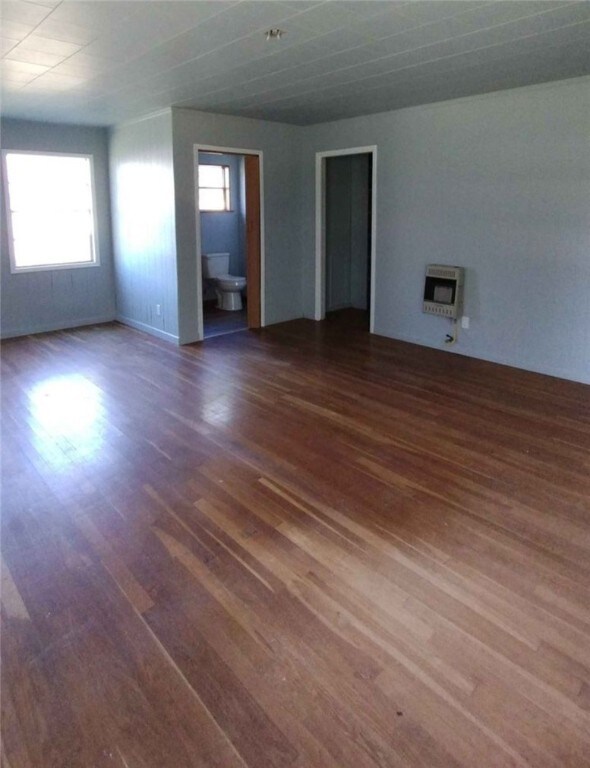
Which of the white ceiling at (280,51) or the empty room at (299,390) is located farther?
the white ceiling at (280,51)

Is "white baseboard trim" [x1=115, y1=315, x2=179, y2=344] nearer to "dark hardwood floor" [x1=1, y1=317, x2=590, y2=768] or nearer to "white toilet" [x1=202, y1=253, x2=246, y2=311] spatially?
"white toilet" [x1=202, y1=253, x2=246, y2=311]

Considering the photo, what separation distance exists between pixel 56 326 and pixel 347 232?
4130 mm

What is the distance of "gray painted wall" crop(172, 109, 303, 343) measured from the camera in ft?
18.6

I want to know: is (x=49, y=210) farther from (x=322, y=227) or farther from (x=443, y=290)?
(x=443, y=290)

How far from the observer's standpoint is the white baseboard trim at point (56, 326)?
640cm

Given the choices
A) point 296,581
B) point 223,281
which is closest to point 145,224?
point 223,281

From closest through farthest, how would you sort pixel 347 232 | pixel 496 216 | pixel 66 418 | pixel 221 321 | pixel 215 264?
1. pixel 66 418
2. pixel 496 216
3. pixel 221 321
4. pixel 347 232
5. pixel 215 264

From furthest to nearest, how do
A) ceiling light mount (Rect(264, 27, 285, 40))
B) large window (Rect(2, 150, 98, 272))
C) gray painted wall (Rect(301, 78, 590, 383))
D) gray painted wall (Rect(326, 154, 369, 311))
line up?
gray painted wall (Rect(326, 154, 369, 311)), large window (Rect(2, 150, 98, 272)), gray painted wall (Rect(301, 78, 590, 383)), ceiling light mount (Rect(264, 27, 285, 40))

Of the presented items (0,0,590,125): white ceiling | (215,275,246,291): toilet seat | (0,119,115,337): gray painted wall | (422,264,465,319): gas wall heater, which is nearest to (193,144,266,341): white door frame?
(0,0,590,125): white ceiling

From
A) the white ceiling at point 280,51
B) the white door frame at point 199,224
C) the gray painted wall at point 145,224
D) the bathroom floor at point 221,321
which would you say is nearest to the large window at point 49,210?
the gray painted wall at point 145,224

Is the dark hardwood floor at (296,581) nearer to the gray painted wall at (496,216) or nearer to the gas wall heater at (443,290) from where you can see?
the gray painted wall at (496,216)

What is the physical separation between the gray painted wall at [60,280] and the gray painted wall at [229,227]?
1.66 meters

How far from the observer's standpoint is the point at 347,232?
7816 millimetres

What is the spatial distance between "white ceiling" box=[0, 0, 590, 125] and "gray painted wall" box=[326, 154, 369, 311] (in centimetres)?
223
